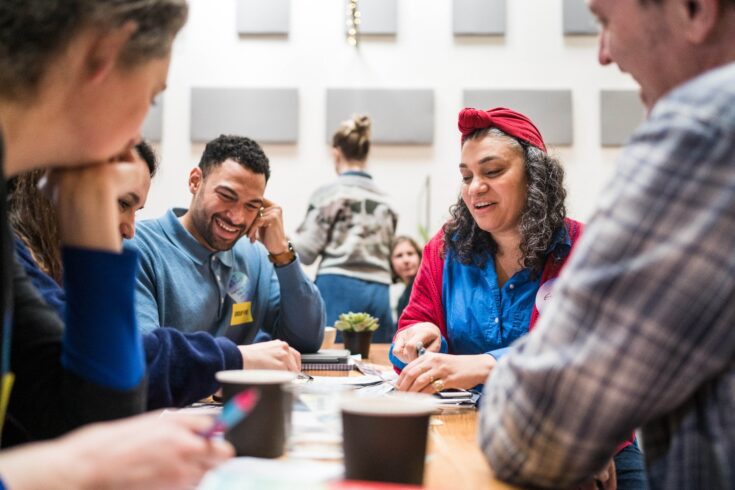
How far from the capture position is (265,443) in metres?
0.88

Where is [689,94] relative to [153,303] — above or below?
above

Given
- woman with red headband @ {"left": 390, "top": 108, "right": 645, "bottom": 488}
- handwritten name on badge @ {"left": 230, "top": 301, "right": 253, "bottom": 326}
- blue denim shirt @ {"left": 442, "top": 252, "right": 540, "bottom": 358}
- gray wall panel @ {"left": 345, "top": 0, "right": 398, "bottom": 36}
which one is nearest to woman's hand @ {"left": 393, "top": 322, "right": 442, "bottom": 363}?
woman with red headband @ {"left": 390, "top": 108, "right": 645, "bottom": 488}

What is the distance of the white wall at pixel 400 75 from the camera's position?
4.90m

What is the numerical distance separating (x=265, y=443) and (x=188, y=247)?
1275 millimetres

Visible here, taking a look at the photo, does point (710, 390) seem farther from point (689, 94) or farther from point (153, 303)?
point (153, 303)

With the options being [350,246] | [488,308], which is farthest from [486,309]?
[350,246]

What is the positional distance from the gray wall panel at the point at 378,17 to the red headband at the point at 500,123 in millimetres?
3132

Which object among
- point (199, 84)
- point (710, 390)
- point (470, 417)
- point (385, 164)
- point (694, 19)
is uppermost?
point (199, 84)

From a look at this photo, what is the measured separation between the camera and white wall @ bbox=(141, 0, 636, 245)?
4898mm

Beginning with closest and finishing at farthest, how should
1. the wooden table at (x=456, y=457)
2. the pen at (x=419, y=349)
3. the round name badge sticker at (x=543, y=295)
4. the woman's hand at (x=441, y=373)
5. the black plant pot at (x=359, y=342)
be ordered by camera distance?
the wooden table at (x=456, y=457) → the woman's hand at (x=441, y=373) → the pen at (x=419, y=349) → the round name badge sticker at (x=543, y=295) → the black plant pot at (x=359, y=342)

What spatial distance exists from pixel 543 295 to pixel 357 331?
70 centimetres

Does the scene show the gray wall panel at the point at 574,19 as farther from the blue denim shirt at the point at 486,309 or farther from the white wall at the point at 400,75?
the blue denim shirt at the point at 486,309

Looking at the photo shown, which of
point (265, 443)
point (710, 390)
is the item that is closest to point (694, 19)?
point (710, 390)

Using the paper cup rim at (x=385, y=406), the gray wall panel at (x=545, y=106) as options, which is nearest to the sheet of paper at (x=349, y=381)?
the paper cup rim at (x=385, y=406)
